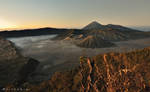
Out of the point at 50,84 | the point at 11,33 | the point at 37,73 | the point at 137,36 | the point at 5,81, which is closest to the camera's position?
the point at 50,84

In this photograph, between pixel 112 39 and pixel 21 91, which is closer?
pixel 21 91

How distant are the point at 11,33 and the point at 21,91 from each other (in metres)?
181

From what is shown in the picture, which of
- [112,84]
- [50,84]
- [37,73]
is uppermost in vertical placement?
[112,84]

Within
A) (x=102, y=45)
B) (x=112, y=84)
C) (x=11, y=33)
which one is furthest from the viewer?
(x=11, y=33)

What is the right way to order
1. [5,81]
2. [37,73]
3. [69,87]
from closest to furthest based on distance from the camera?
[69,87], [5,81], [37,73]

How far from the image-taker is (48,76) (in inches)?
1329

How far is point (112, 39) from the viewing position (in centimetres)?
12625

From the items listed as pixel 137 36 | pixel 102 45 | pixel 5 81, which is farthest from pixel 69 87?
pixel 137 36

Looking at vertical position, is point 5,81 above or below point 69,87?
below

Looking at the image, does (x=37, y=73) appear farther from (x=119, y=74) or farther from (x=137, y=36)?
(x=137, y=36)

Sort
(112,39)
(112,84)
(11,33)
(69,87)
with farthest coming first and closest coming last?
1. (11,33)
2. (112,39)
3. (69,87)
4. (112,84)

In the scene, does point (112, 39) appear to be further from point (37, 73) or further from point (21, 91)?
point (21, 91)

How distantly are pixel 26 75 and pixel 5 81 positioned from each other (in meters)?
6.02

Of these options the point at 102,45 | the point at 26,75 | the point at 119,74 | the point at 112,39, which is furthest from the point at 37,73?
the point at 112,39
